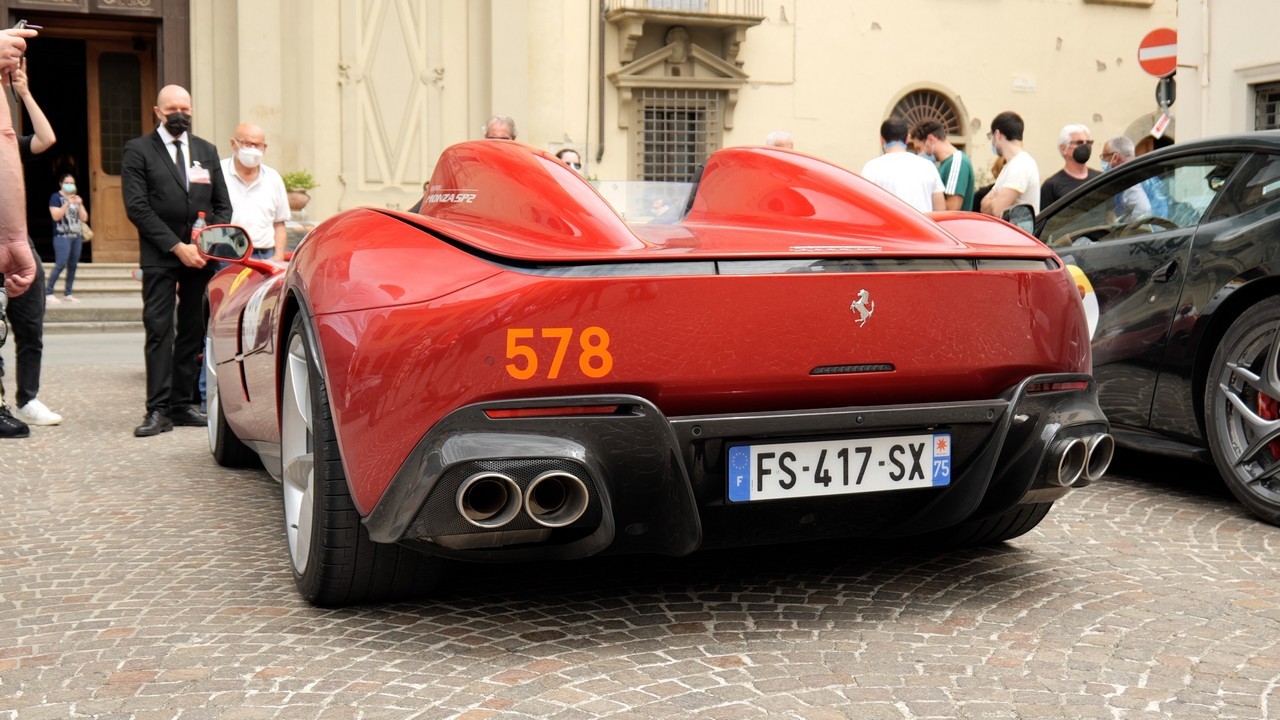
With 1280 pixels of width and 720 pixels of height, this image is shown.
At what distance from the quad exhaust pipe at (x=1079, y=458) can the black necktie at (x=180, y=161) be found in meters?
5.63

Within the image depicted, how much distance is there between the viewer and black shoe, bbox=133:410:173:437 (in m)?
7.13

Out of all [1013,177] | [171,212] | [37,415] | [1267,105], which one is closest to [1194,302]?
[1013,177]

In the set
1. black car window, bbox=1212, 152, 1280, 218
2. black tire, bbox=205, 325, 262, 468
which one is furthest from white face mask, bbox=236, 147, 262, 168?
black car window, bbox=1212, 152, 1280, 218

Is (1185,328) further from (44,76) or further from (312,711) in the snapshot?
(44,76)

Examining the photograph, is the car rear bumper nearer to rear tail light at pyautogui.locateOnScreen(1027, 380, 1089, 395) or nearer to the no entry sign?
rear tail light at pyautogui.locateOnScreen(1027, 380, 1089, 395)

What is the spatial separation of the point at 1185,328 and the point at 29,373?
240 inches

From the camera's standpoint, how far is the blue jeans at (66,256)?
57.0 feet

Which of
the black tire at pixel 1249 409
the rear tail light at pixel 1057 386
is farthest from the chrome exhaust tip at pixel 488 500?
the black tire at pixel 1249 409

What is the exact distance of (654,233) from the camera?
3514mm

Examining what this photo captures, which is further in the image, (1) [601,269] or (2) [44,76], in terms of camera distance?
(2) [44,76]

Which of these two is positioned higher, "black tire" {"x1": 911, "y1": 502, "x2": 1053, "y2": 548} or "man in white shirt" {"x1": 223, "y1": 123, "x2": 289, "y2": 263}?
"man in white shirt" {"x1": 223, "y1": 123, "x2": 289, "y2": 263}

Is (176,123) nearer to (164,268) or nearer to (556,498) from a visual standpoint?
(164,268)

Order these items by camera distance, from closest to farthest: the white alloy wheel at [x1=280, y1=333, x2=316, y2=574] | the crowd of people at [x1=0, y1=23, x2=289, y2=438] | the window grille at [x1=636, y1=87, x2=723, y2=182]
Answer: the white alloy wheel at [x1=280, y1=333, x2=316, y2=574], the crowd of people at [x1=0, y1=23, x2=289, y2=438], the window grille at [x1=636, y1=87, x2=723, y2=182]

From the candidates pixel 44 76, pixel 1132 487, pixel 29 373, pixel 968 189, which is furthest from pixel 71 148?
pixel 1132 487
